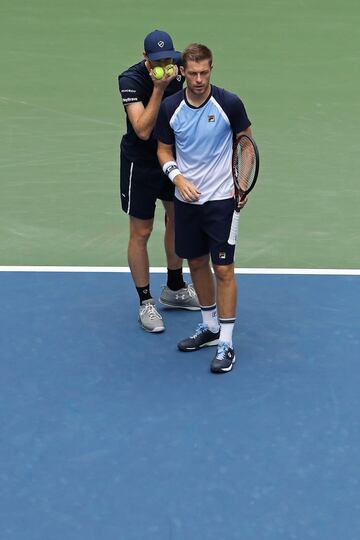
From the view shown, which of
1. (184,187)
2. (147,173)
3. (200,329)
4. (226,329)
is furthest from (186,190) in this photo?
(200,329)

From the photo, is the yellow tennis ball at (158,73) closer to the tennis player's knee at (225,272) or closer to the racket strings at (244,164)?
the racket strings at (244,164)

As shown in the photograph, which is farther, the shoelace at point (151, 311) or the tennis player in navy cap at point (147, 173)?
the shoelace at point (151, 311)

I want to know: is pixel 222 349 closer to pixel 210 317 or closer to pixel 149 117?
pixel 210 317

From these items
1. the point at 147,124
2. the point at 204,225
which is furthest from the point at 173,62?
the point at 204,225

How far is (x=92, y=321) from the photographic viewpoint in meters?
7.22

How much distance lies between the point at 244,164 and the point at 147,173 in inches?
37.2

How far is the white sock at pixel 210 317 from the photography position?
6844 mm

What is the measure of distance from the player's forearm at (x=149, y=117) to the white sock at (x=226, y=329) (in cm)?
123

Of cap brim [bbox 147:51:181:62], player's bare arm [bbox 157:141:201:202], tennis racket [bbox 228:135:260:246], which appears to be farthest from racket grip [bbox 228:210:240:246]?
cap brim [bbox 147:51:181:62]

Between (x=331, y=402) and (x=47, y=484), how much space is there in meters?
1.76

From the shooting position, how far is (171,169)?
6316mm

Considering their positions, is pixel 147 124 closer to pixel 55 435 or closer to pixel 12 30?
pixel 55 435

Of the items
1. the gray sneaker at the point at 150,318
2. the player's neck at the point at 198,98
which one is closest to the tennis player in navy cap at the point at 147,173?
the gray sneaker at the point at 150,318

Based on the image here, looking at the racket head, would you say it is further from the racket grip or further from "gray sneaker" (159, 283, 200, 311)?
"gray sneaker" (159, 283, 200, 311)
